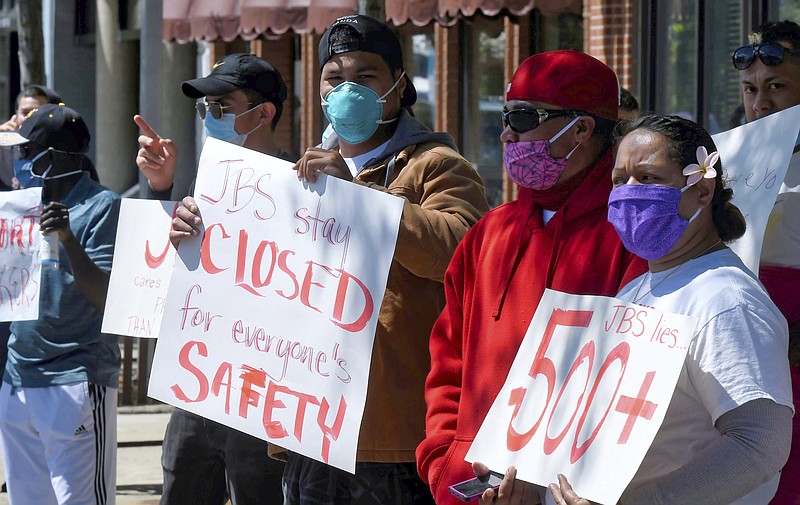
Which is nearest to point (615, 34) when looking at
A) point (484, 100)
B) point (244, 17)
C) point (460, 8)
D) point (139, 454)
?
point (460, 8)

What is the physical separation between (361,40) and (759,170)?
3.93 ft

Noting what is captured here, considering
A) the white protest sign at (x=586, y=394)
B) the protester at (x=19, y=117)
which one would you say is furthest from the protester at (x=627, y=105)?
the protester at (x=19, y=117)

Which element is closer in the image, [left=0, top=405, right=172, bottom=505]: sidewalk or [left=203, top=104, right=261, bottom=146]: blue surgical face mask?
[left=203, top=104, right=261, bottom=146]: blue surgical face mask

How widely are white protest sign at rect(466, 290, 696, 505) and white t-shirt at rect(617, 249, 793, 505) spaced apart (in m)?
0.08

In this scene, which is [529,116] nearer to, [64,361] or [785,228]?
[785,228]

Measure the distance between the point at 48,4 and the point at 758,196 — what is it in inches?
759

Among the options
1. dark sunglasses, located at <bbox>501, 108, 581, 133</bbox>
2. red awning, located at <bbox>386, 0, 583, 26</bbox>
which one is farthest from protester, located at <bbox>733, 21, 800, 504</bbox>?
red awning, located at <bbox>386, 0, 583, 26</bbox>

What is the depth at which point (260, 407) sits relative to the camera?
12.2ft

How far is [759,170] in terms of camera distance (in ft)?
12.1

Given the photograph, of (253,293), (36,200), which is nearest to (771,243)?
(253,293)

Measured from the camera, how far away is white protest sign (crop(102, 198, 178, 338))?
4.87 metres

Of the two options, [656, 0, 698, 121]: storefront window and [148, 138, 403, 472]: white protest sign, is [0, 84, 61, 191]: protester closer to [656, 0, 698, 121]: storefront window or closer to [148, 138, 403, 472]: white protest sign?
[148, 138, 403, 472]: white protest sign

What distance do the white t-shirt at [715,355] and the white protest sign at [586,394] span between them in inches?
3.2

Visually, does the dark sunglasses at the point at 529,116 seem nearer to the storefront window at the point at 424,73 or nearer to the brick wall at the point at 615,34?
the brick wall at the point at 615,34
